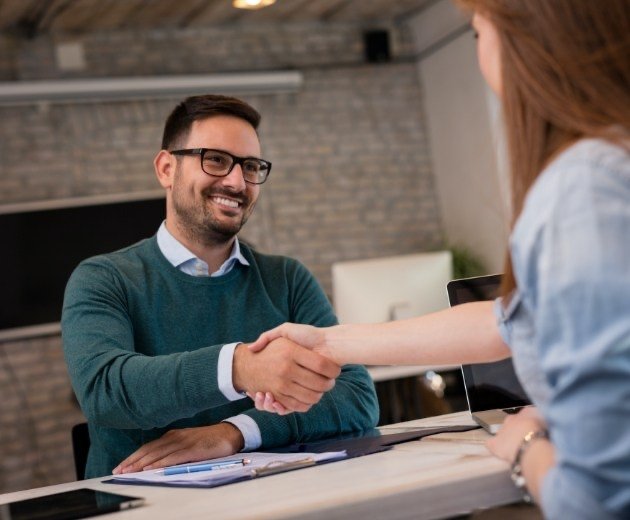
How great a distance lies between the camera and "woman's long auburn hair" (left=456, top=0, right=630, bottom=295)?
3.44 feet

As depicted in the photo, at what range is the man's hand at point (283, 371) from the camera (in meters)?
1.96

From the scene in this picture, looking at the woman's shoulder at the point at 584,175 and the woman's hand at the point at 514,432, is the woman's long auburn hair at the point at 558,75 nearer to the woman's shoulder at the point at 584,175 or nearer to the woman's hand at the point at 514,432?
the woman's shoulder at the point at 584,175

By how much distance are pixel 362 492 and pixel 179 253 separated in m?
1.32

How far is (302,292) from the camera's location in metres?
2.63

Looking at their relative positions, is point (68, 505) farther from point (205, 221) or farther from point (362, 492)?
point (205, 221)

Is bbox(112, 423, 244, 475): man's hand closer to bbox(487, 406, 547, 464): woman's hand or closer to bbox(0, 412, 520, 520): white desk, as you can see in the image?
bbox(0, 412, 520, 520): white desk

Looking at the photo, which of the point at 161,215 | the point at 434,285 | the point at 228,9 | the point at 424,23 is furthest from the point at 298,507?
the point at 424,23

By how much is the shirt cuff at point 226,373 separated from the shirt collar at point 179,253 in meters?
0.58

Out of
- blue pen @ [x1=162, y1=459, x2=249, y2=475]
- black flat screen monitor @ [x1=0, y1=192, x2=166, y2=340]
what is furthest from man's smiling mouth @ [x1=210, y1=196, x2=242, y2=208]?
black flat screen monitor @ [x1=0, y1=192, x2=166, y2=340]

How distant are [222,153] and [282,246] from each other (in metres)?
4.64

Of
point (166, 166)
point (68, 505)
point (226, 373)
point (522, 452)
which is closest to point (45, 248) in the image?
point (166, 166)

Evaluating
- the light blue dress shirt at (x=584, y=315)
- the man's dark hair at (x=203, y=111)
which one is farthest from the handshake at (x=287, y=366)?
the light blue dress shirt at (x=584, y=315)

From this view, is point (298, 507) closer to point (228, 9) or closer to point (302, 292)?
point (302, 292)

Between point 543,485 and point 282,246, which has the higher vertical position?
point 282,246
